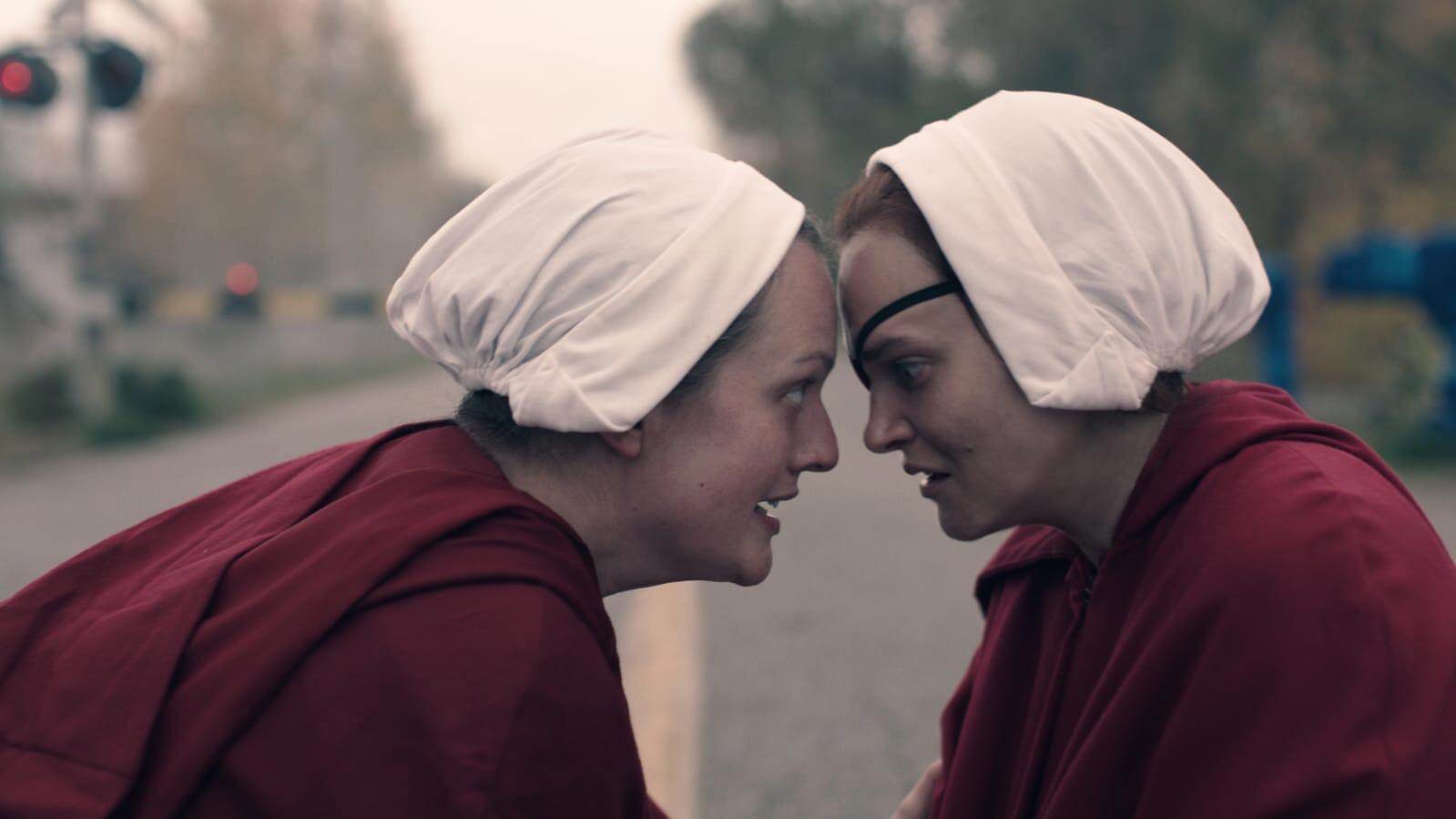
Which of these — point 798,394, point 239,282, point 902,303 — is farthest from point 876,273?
point 239,282

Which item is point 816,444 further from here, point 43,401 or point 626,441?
point 43,401

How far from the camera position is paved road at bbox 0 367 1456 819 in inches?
168

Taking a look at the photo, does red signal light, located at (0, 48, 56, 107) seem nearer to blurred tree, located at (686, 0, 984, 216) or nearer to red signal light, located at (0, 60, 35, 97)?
red signal light, located at (0, 60, 35, 97)

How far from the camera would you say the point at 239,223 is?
39375 mm

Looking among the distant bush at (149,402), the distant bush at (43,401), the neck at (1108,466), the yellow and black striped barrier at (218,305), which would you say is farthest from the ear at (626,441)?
the yellow and black striped barrier at (218,305)

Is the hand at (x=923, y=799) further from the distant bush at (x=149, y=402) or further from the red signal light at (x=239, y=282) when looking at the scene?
the red signal light at (x=239, y=282)

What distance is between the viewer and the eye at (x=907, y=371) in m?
2.23

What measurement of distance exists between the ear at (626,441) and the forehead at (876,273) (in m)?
0.43

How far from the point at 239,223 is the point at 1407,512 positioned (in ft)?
132

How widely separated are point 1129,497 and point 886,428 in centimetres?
37

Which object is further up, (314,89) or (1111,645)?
(1111,645)

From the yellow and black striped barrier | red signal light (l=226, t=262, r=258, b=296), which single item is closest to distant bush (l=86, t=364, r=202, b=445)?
the yellow and black striped barrier

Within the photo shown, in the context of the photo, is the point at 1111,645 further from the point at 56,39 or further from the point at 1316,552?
the point at 56,39

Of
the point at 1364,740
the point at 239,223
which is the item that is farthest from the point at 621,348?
the point at 239,223
